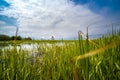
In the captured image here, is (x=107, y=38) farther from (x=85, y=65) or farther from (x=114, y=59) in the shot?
(x=85, y=65)

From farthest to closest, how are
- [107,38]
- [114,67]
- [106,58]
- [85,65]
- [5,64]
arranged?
[107,38] < [5,64] < [106,58] < [114,67] < [85,65]

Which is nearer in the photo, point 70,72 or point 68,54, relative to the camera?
point 70,72

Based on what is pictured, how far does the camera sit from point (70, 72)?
336cm

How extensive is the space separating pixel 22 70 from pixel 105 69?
170 centimetres

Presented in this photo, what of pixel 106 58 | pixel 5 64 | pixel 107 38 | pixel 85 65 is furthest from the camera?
pixel 107 38

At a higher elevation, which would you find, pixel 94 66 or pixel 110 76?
pixel 94 66

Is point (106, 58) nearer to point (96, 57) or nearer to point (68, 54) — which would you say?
point (96, 57)

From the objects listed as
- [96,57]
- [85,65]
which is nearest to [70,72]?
[96,57]

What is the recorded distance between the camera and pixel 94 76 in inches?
104

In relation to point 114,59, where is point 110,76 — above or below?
below

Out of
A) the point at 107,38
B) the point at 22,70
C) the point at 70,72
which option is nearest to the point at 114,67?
the point at 70,72

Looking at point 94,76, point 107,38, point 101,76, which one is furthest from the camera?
point 107,38

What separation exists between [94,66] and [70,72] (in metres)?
0.68

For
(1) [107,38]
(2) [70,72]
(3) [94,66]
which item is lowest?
(2) [70,72]
